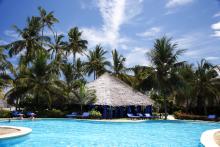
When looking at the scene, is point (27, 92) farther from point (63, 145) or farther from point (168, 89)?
point (63, 145)

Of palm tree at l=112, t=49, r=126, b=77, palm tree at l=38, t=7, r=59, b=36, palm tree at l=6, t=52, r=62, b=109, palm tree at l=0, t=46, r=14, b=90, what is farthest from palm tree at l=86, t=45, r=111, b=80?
palm tree at l=0, t=46, r=14, b=90

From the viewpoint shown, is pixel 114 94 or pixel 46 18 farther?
pixel 46 18

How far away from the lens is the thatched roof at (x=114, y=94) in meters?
28.2

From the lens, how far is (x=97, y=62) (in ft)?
136

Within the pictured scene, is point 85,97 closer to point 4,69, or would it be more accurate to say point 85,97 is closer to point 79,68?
point 4,69

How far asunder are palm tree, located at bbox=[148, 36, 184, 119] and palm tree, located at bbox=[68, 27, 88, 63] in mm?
15021

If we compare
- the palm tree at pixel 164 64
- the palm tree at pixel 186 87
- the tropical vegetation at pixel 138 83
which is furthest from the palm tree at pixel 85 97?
the palm tree at pixel 186 87

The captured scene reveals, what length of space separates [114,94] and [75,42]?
14.5 metres

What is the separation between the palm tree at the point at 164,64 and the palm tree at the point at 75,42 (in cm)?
1502

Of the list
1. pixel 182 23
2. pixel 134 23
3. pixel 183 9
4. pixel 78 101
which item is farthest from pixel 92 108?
pixel 183 9

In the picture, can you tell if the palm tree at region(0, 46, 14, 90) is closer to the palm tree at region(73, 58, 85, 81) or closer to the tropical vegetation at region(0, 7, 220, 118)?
the tropical vegetation at region(0, 7, 220, 118)

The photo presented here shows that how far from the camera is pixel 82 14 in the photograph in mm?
19344

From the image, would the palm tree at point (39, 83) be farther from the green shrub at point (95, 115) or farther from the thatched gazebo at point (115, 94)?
the green shrub at point (95, 115)

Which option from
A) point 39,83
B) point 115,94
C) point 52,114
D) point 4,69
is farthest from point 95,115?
point 4,69
